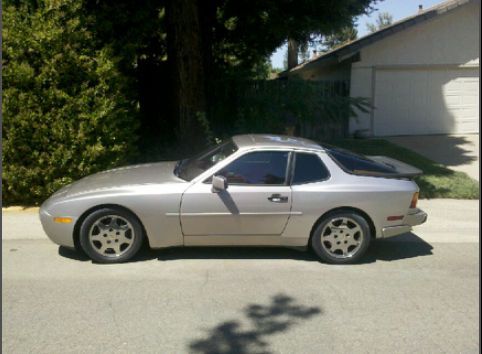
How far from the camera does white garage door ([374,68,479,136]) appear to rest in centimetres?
1602

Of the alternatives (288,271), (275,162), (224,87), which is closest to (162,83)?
(224,87)

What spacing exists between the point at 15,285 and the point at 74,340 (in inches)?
55.7

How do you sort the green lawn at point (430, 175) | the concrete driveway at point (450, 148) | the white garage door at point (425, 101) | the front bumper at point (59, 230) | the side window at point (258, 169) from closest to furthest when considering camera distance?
the front bumper at point (59, 230)
the side window at point (258, 169)
the green lawn at point (430, 175)
the concrete driveway at point (450, 148)
the white garage door at point (425, 101)

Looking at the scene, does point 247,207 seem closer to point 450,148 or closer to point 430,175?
point 430,175

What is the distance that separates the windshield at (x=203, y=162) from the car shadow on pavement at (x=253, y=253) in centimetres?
91

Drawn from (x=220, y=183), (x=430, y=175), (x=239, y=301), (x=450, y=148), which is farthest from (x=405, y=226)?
(x=450, y=148)

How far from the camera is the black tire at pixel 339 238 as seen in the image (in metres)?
5.49

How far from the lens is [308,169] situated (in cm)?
559

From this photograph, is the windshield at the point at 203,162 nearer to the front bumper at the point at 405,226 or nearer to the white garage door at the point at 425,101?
the front bumper at the point at 405,226

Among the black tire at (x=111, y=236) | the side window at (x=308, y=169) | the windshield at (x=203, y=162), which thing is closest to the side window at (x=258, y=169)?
the side window at (x=308, y=169)

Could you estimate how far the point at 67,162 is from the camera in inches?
309

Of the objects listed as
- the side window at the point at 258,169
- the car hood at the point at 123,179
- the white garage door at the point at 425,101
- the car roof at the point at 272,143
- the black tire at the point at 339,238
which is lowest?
the black tire at the point at 339,238

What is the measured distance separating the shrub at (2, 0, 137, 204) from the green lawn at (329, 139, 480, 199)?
5792 mm

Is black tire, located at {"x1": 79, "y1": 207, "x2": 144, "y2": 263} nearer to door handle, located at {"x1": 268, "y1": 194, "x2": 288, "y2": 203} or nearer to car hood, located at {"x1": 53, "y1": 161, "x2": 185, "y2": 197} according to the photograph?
car hood, located at {"x1": 53, "y1": 161, "x2": 185, "y2": 197}
